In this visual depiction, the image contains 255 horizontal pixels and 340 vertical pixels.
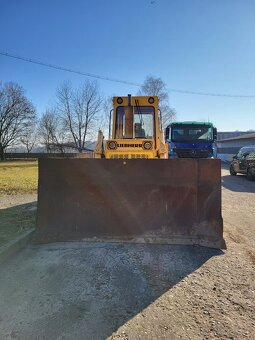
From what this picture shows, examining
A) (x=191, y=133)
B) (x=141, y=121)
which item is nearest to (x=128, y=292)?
(x=141, y=121)

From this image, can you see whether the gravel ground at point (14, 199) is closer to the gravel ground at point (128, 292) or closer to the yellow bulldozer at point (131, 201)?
the yellow bulldozer at point (131, 201)

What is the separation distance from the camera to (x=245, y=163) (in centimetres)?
1872

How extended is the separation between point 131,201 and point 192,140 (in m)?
8.48

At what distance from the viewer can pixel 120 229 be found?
5426 mm

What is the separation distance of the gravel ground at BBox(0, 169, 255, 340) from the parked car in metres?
12.9

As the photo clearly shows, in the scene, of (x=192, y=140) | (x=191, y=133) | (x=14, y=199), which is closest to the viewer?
(x=14, y=199)

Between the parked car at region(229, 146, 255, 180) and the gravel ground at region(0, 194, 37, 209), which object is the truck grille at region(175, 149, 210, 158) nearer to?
the parked car at region(229, 146, 255, 180)

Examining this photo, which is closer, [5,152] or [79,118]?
[79,118]

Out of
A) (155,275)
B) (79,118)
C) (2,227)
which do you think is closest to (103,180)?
(155,275)

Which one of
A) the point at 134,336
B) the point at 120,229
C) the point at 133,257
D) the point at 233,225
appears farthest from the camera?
the point at 233,225

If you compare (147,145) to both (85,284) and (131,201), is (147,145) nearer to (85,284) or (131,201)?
(131,201)

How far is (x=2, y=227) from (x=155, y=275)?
12.0 ft

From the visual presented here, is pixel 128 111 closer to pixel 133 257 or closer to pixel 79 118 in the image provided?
pixel 133 257

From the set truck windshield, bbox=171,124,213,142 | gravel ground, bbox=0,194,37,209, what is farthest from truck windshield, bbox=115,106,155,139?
truck windshield, bbox=171,124,213,142
